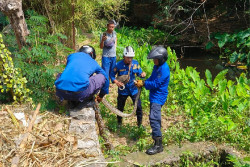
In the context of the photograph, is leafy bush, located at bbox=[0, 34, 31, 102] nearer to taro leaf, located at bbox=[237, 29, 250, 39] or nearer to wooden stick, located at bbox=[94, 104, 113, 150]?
wooden stick, located at bbox=[94, 104, 113, 150]

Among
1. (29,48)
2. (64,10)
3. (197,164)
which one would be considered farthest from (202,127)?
(64,10)

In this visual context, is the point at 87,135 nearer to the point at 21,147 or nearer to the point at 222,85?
the point at 21,147

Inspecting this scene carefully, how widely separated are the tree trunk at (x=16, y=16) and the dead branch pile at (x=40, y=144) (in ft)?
5.03

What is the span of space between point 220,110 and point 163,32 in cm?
822

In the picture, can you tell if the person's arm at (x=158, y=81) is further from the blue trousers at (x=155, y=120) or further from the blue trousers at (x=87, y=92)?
the blue trousers at (x=87, y=92)

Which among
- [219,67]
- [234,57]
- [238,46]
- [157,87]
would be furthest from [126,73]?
[238,46]

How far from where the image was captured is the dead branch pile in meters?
3.10

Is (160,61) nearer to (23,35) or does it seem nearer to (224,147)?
(224,147)

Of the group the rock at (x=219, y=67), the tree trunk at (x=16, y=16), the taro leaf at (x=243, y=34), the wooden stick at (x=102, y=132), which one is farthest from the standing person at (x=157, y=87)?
the taro leaf at (x=243, y=34)

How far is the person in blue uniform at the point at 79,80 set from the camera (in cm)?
369

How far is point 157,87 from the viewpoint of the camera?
4312mm

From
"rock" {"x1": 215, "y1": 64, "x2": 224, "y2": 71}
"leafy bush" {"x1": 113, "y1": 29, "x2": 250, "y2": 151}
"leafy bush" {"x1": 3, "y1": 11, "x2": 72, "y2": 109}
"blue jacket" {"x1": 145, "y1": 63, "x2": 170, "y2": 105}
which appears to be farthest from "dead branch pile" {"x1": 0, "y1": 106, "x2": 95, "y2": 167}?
"rock" {"x1": 215, "y1": 64, "x2": 224, "y2": 71}

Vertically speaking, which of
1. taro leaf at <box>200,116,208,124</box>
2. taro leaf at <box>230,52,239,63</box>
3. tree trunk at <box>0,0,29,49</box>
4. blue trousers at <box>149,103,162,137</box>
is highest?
tree trunk at <box>0,0,29,49</box>

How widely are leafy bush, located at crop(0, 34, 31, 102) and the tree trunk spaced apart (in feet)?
1.18
